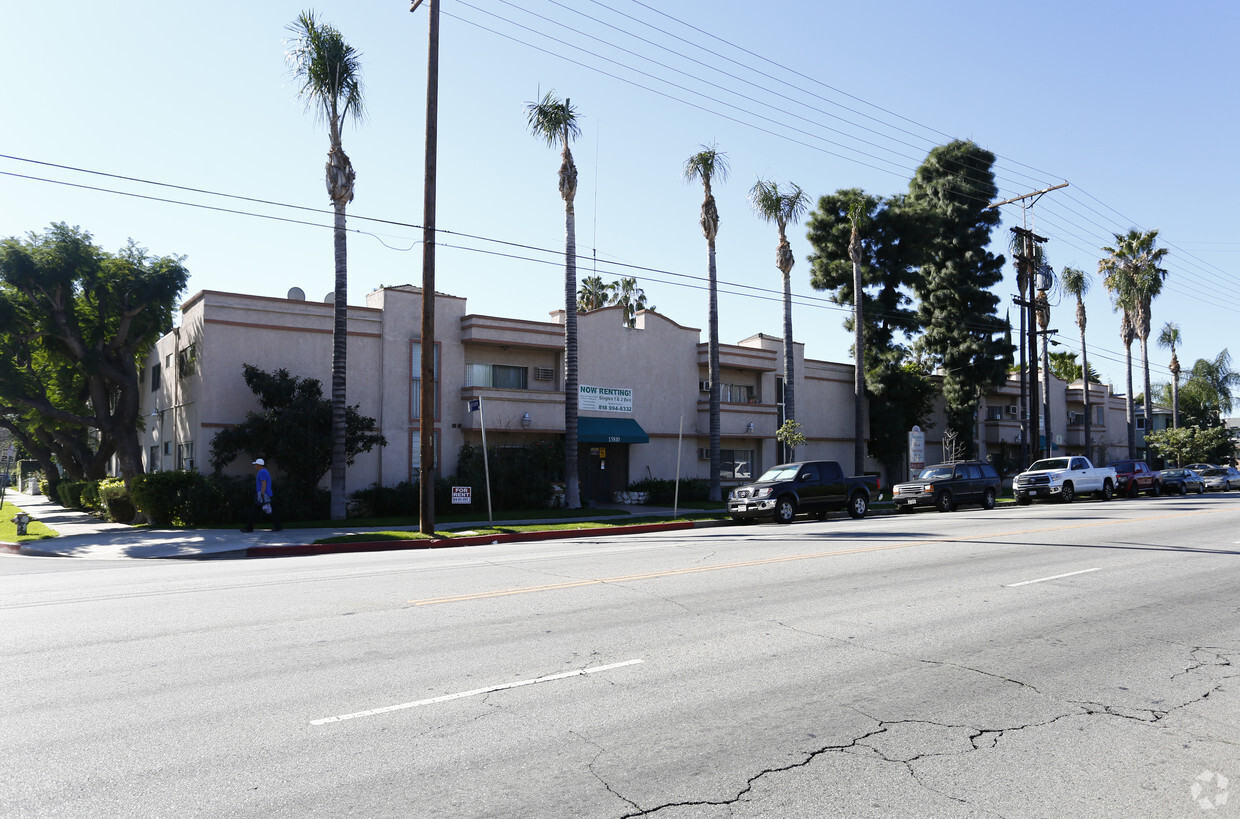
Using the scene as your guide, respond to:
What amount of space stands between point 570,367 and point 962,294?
2771cm

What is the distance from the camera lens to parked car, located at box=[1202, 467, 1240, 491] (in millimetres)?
46719

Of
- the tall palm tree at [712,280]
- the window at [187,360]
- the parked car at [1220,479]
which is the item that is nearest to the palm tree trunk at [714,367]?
the tall palm tree at [712,280]

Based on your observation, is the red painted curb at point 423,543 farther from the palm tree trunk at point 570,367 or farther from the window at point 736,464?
the window at point 736,464

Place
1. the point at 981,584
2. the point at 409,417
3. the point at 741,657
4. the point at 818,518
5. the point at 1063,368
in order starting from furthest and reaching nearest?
1. the point at 1063,368
2. the point at 409,417
3. the point at 818,518
4. the point at 981,584
5. the point at 741,657

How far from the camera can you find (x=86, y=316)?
105ft

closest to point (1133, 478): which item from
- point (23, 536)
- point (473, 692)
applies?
point (473, 692)

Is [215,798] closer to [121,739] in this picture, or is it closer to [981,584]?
[121,739]

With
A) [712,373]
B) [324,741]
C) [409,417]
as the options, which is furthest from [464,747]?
[712,373]

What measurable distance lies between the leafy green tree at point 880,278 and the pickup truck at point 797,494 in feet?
63.6

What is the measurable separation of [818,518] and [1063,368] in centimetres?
6253

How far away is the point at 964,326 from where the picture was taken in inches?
1818

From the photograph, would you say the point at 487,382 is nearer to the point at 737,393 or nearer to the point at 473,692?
the point at 737,393

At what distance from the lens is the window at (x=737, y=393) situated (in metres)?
38.4

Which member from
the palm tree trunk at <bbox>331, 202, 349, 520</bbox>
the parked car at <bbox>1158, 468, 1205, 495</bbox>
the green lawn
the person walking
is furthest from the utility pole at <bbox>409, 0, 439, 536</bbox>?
the parked car at <bbox>1158, 468, 1205, 495</bbox>
